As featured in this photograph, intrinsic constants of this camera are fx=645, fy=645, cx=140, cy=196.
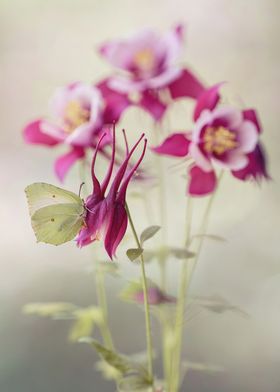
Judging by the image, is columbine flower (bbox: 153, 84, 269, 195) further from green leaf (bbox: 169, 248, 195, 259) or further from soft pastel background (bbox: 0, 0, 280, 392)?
soft pastel background (bbox: 0, 0, 280, 392)

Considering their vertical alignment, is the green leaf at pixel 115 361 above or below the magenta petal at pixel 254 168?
below

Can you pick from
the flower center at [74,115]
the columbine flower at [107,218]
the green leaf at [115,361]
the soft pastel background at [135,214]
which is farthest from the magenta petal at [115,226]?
the soft pastel background at [135,214]

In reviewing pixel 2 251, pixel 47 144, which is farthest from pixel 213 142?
pixel 2 251

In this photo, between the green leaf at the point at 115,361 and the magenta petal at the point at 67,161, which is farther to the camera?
the magenta petal at the point at 67,161

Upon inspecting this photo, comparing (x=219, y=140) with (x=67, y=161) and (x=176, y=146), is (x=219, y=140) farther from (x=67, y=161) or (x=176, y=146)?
(x=67, y=161)

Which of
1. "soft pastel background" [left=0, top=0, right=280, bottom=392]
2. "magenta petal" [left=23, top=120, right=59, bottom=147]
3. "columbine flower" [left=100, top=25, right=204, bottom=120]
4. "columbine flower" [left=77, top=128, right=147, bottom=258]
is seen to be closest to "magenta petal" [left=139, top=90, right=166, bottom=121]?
"columbine flower" [left=100, top=25, right=204, bottom=120]

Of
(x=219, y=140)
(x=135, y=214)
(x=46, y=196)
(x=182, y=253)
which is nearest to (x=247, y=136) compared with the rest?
(x=219, y=140)

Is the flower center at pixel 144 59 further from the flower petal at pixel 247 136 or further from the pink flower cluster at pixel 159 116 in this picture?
the flower petal at pixel 247 136

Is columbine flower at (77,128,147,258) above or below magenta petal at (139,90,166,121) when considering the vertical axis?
below
